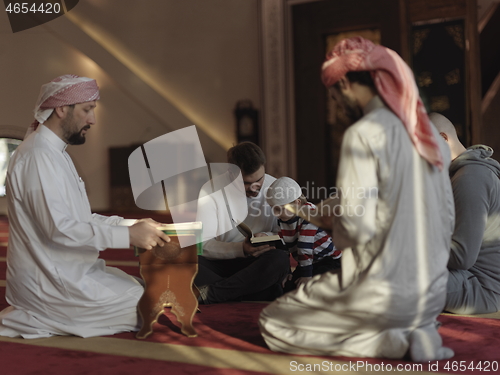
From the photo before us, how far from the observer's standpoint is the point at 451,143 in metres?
3.43

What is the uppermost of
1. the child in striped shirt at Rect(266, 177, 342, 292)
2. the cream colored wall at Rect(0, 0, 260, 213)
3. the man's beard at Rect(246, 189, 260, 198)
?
the cream colored wall at Rect(0, 0, 260, 213)

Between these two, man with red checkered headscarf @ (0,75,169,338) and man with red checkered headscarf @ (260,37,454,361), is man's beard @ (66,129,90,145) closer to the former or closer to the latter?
man with red checkered headscarf @ (0,75,169,338)

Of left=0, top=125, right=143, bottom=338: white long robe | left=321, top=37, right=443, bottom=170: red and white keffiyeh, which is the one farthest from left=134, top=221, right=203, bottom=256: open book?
left=321, top=37, right=443, bottom=170: red and white keffiyeh

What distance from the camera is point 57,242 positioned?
2799 mm

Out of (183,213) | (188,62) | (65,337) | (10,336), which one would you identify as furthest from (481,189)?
(188,62)

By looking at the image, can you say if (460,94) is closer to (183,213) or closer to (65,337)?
(183,213)

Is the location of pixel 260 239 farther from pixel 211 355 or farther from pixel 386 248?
pixel 386 248

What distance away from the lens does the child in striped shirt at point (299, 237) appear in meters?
3.54

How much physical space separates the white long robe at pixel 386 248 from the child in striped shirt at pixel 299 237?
3.53 ft

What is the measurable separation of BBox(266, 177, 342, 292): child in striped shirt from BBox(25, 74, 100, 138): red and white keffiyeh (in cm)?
122

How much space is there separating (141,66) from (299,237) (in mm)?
9471

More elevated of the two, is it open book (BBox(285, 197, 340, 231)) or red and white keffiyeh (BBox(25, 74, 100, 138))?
red and white keffiyeh (BBox(25, 74, 100, 138))

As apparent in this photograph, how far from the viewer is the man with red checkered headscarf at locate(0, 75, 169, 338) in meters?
2.81

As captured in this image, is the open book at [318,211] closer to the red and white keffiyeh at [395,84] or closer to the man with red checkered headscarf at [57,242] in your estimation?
the red and white keffiyeh at [395,84]
